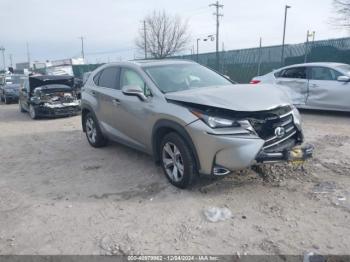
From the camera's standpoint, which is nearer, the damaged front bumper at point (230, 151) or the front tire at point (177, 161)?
the damaged front bumper at point (230, 151)

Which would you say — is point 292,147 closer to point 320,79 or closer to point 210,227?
point 210,227

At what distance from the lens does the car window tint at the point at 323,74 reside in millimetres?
9320

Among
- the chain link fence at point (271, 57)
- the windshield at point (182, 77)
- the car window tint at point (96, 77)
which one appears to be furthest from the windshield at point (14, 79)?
the windshield at point (182, 77)

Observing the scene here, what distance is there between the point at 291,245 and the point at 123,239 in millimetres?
1631

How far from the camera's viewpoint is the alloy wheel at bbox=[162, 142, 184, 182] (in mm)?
4539

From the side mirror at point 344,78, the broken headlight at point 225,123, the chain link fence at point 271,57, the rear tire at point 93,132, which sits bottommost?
the rear tire at point 93,132

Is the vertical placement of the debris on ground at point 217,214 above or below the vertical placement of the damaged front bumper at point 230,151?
below

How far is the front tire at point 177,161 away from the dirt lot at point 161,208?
0.17 meters

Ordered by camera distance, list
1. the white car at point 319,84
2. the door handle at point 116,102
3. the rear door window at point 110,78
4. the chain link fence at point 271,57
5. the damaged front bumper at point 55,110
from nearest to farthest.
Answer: the door handle at point 116,102 < the rear door window at point 110,78 < the white car at point 319,84 < the damaged front bumper at point 55,110 < the chain link fence at point 271,57

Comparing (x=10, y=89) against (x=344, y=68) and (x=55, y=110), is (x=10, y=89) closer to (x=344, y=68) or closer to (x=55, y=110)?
(x=55, y=110)

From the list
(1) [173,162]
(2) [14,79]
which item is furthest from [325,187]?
(2) [14,79]

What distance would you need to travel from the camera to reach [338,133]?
747cm

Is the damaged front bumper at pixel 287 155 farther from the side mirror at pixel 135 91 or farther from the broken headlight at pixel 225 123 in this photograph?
the side mirror at pixel 135 91

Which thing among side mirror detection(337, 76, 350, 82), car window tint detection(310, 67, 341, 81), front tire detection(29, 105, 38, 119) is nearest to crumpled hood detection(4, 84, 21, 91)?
front tire detection(29, 105, 38, 119)
